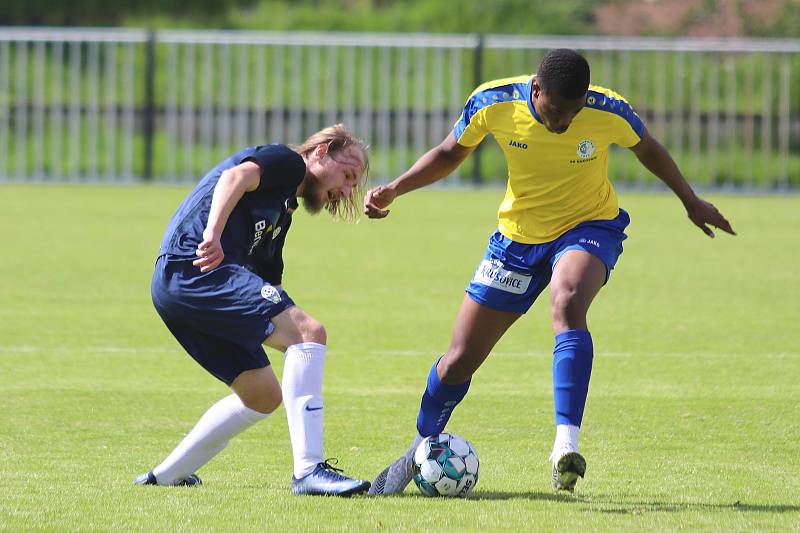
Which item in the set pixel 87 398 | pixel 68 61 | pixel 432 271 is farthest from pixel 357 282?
pixel 68 61

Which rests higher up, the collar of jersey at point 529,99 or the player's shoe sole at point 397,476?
the collar of jersey at point 529,99

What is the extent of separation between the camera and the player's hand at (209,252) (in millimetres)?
5883

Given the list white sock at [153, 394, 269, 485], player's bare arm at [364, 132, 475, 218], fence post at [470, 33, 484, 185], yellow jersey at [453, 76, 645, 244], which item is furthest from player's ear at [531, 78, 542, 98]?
fence post at [470, 33, 484, 185]

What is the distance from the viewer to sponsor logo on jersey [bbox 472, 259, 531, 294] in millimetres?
6695

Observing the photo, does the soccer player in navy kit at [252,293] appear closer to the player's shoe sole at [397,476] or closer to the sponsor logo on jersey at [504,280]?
the player's shoe sole at [397,476]

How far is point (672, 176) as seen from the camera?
6898 millimetres

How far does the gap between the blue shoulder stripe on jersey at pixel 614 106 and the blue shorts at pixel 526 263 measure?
18.2 inches

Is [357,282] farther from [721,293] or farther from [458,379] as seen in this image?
[458,379]

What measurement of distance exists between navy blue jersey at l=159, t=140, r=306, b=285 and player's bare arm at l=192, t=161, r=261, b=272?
4.2 inches

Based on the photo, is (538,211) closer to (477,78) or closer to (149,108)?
(477,78)

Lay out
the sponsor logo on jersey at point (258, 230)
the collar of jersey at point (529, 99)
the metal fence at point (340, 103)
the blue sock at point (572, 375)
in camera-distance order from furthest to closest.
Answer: the metal fence at point (340, 103) → the collar of jersey at point (529, 99) → the sponsor logo on jersey at point (258, 230) → the blue sock at point (572, 375)

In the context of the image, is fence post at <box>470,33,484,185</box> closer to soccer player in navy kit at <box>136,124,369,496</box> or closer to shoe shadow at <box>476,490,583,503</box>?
soccer player in navy kit at <box>136,124,369,496</box>

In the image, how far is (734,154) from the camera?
87.6 ft

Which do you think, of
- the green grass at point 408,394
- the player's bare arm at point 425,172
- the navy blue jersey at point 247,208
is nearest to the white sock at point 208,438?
the green grass at point 408,394
